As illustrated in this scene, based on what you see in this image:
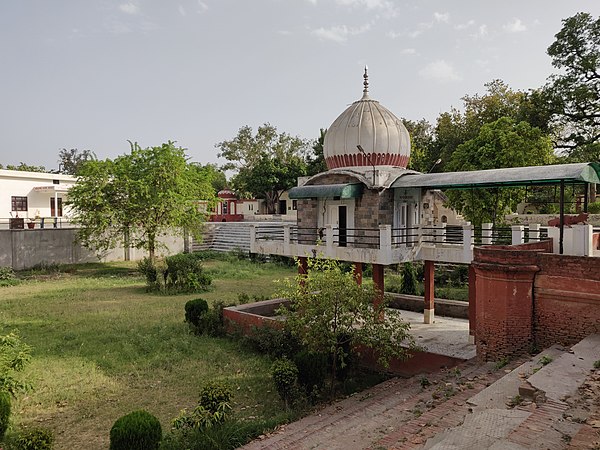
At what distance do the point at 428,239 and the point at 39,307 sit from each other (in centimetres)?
1621

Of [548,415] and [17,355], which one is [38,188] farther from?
[548,415]

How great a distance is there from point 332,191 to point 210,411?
817 cm

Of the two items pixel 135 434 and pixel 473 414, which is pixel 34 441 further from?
pixel 473 414

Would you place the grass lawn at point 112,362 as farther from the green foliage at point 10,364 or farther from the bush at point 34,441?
the bush at point 34,441

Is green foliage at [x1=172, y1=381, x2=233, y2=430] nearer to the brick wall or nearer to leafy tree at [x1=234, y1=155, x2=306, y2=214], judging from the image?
the brick wall

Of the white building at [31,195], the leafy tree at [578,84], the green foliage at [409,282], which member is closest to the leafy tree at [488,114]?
the leafy tree at [578,84]

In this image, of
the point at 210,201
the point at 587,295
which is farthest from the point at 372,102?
the point at 210,201

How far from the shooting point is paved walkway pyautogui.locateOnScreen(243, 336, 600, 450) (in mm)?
5316

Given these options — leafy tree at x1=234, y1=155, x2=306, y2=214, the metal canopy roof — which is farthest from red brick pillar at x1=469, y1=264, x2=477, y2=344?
leafy tree at x1=234, y1=155, x2=306, y2=214

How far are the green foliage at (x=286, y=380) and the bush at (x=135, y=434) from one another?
323cm

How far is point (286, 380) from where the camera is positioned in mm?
9898

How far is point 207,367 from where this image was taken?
40.9ft

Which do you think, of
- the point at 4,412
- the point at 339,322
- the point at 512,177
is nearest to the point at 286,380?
the point at 339,322

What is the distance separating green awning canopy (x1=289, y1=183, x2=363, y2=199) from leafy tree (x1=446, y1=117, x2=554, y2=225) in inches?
502
